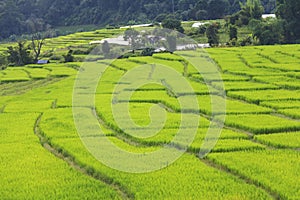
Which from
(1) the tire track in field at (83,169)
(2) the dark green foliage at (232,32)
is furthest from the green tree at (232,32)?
(1) the tire track in field at (83,169)

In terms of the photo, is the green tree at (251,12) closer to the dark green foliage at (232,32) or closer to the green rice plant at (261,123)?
the dark green foliage at (232,32)

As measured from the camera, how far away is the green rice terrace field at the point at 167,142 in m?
8.65

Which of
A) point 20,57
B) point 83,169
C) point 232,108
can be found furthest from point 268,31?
point 83,169

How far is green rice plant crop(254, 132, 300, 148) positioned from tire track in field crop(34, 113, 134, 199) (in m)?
3.96

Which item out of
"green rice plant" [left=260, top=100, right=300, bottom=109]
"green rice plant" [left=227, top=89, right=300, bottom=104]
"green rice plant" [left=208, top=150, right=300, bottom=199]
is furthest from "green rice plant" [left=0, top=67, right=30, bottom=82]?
"green rice plant" [left=208, top=150, right=300, bottom=199]

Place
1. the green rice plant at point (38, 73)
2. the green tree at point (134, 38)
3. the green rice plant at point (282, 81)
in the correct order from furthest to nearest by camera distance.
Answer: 1. the green tree at point (134, 38)
2. the green rice plant at point (38, 73)
3. the green rice plant at point (282, 81)

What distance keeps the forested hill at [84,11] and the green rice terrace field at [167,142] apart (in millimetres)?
43199

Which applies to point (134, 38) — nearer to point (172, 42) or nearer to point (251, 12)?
point (172, 42)

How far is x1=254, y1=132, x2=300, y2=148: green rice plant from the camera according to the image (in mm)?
11094

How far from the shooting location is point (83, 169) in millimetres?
10281

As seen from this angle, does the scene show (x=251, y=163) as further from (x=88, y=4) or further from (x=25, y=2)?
(x=25, y=2)

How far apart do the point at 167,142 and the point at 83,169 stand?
7.80 ft

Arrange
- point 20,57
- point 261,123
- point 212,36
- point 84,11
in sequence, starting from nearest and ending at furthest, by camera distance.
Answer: point 261,123, point 20,57, point 212,36, point 84,11

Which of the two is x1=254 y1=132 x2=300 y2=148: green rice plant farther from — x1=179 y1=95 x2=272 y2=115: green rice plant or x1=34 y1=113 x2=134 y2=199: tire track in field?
x1=34 y1=113 x2=134 y2=199: tire track in field
